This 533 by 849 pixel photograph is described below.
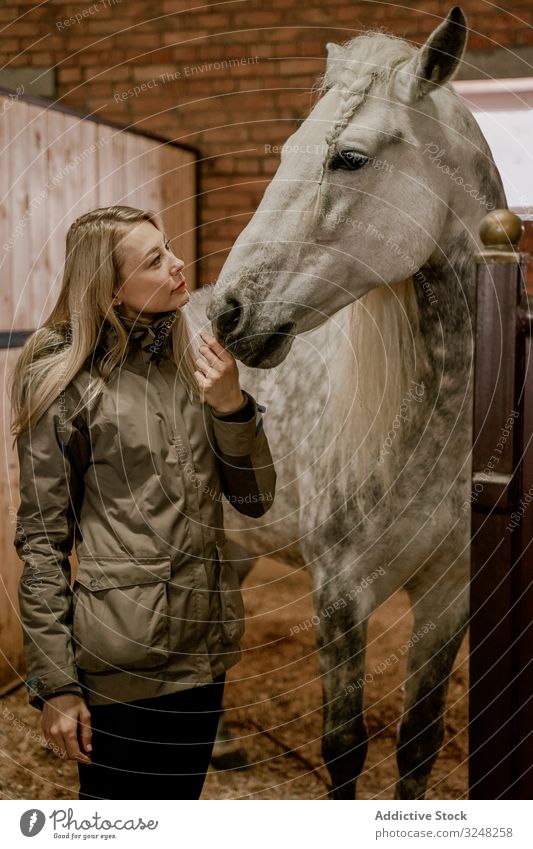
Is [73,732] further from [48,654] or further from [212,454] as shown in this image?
[212,454]

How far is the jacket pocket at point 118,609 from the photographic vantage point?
1181mm

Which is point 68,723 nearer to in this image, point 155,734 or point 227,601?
point 155,734

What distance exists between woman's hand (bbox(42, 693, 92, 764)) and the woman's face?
0.57m

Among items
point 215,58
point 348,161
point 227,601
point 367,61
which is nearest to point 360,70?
point 367,61

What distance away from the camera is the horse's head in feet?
4.12

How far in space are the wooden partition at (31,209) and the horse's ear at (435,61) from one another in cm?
99

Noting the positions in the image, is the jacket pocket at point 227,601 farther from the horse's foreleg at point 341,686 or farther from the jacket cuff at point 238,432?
the horse's foreleg at point 341,686

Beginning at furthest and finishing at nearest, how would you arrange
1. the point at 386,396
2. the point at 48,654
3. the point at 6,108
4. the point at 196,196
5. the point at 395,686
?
the point at 196,196, the point at 395,686, the point at 6,108, the point at 386,396, the point at 48,654

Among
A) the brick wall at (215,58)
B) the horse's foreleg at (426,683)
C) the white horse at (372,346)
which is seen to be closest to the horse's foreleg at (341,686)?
the white horse at (372,346)

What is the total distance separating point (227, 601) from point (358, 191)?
662 millimetres
